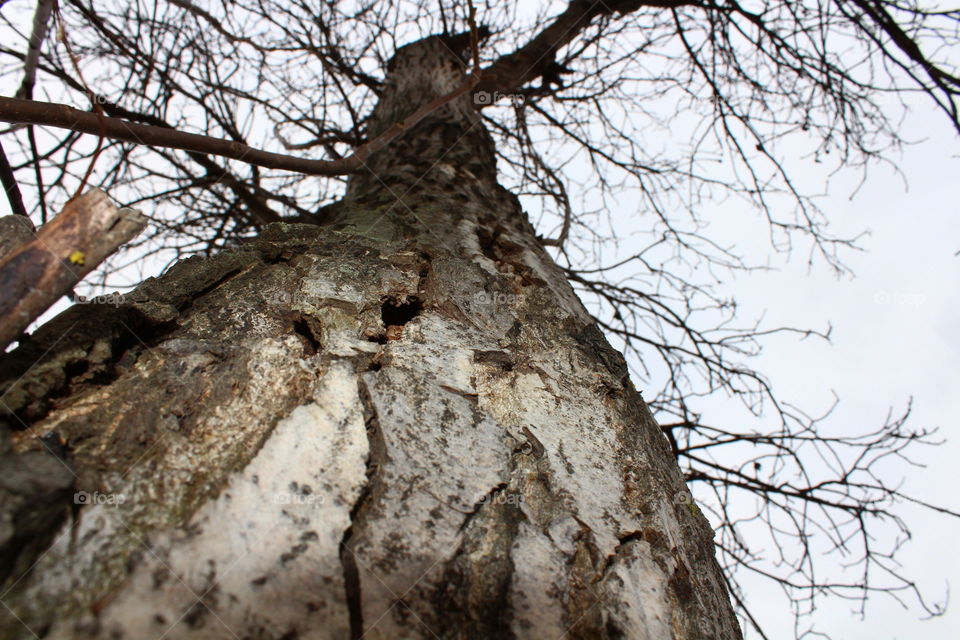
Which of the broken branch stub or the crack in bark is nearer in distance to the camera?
the crack in bark

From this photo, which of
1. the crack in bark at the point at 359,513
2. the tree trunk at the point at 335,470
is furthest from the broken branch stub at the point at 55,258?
the crack in bark at the point at 359,513

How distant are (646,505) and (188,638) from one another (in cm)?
77

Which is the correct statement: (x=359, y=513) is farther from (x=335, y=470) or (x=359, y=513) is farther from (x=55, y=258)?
(x=55, y=258)

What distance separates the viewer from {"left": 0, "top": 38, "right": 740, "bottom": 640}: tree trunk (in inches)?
27.9

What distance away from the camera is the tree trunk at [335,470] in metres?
0.71

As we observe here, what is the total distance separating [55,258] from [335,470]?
573 millimetres

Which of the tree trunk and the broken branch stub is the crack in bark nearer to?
the tree trunk

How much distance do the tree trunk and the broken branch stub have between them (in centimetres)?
11

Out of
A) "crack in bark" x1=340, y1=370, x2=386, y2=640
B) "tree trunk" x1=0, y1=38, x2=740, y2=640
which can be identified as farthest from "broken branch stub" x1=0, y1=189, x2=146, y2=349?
"crack in bark" x1=340, y1=370, x2=386, y2=640

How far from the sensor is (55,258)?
886 millimetres

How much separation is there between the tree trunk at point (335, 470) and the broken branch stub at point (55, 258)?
0.11 m

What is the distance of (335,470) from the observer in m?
0.88

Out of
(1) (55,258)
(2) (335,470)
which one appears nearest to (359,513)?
(2) (335,470)

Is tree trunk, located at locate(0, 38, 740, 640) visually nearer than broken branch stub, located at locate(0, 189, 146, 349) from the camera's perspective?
Yes
